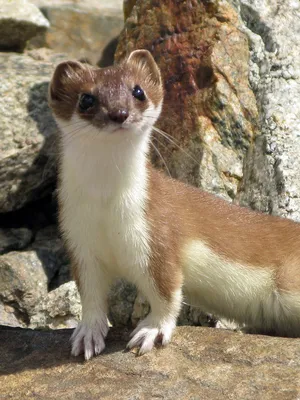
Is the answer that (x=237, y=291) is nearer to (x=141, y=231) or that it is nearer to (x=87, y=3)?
(x=141, y=231)

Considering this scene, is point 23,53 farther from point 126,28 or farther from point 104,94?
point 104,94

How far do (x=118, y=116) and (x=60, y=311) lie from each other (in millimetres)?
1927

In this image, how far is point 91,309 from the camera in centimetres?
344

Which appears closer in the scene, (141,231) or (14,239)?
(141,231)

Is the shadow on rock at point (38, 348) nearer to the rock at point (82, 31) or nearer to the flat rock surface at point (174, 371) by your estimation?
the flat rock surface at point (174, 371)

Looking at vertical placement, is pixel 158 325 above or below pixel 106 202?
below

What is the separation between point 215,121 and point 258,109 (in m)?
0.31

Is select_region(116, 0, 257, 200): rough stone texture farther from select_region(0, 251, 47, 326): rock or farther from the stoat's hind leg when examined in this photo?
the stoat's hind leg

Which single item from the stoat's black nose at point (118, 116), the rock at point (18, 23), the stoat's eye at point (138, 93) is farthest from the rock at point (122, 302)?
the rock at point (18, 23)

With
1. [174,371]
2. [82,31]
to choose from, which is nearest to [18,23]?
[82,31]

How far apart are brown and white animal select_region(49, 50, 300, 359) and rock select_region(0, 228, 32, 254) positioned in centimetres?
173

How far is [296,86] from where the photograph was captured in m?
4.93

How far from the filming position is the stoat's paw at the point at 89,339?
11.1 ft

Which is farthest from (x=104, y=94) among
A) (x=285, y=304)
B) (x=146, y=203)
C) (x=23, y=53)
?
(x=23, y=53)
